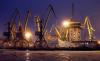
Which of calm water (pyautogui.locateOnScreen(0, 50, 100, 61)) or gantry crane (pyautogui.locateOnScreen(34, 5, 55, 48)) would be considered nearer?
calm water (pyautogui.locateOnScreen(0, 50, 100, 61))

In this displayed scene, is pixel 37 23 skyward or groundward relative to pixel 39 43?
skyward

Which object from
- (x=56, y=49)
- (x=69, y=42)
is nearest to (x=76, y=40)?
(x=69, y=42)

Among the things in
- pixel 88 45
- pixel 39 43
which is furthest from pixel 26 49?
pixel 88 45

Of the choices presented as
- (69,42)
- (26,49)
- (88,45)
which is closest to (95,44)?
(88,45)

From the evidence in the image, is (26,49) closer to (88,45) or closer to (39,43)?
(39,43)

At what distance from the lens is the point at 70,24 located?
200 meters

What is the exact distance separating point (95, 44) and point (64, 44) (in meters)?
21.7

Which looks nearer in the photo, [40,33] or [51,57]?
[51,57]

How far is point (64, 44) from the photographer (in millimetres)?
198375

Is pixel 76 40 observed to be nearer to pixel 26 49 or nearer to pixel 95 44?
pixel 95 44

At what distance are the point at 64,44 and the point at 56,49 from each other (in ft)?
33.9

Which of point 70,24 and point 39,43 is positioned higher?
point 70,24

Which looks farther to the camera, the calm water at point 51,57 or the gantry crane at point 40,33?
the gantry crane at point 40,33

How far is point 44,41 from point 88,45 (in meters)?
30.3
